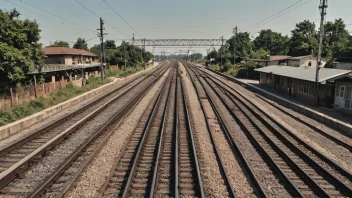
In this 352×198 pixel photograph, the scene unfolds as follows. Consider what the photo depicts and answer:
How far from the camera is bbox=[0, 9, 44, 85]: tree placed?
21.6m

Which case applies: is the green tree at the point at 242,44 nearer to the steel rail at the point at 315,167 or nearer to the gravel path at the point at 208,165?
the gravel path at the point at 208,165

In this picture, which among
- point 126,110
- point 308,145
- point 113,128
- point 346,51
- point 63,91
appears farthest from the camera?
point 346,51

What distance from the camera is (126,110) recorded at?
20.6 metres

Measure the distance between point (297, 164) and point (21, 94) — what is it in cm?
1902

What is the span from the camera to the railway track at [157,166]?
8273mm

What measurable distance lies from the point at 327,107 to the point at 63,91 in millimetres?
23618

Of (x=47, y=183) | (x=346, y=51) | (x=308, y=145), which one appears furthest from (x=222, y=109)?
(x=346, y=51)

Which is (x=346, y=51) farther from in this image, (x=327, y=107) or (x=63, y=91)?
(x=63, y=91)

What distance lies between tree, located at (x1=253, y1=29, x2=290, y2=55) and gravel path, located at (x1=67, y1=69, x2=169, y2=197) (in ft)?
397

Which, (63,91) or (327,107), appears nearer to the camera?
(327,107)

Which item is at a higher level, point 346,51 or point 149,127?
point 346,51

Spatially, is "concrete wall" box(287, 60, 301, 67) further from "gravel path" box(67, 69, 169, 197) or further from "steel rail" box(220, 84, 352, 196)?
"gravel path" box(67, 69, 169, 197)

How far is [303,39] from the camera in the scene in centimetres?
8719

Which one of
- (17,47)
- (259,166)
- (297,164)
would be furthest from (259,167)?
(17,47)
